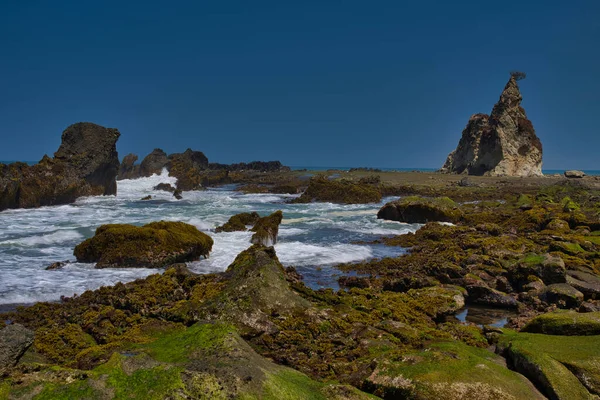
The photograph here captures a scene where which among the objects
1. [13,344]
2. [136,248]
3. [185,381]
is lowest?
[136,248]

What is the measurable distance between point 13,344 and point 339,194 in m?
35.8

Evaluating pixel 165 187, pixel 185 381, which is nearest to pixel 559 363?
pixel 185 381

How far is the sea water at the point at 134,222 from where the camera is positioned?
12105 mm

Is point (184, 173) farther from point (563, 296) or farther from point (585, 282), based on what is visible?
point (563, 296)

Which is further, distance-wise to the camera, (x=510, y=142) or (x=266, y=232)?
(x=510, y=142)

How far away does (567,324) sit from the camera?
7.17 m

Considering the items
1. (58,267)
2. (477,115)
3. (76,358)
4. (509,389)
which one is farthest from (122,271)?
(477,115)

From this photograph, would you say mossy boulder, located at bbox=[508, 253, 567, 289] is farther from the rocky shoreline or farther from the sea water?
the sea water

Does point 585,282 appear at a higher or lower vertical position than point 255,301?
lower

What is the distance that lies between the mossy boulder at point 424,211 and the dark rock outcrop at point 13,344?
74.9ft

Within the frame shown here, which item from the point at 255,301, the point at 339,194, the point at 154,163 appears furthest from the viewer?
the point at 154,163

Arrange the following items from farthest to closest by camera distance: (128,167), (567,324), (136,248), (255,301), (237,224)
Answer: (128,167) < (237,224) < (136,248) < (255,301) < (567,324)

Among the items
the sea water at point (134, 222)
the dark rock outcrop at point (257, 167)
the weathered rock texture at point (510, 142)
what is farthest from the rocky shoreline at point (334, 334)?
the dark rock outcrop at point (257, 167)

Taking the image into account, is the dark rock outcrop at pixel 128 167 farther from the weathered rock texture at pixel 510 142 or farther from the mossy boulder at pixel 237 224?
the weathered rock texture at pixel 510 142
